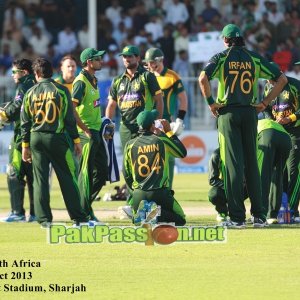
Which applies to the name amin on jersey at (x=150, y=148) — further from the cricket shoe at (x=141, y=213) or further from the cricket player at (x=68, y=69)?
the cricket player at (x=68, y=69)

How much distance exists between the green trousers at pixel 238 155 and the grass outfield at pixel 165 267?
0.43 meters

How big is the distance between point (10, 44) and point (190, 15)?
16.0ft

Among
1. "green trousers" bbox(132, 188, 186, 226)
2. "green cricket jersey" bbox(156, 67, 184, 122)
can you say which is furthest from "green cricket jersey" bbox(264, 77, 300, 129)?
"green cricket jersey" bbox(156, 67, 184, 122)

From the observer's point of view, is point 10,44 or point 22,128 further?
point 10,44

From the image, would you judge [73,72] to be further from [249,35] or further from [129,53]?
[249,35]

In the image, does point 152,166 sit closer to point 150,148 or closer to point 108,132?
point 150,148

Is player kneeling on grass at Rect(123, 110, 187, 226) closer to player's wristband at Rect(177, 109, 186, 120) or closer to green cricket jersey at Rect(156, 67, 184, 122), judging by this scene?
green cricket jersey at Rect(156, 67, 184, 122)

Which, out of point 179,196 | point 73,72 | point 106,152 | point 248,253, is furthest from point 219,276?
point 179,196

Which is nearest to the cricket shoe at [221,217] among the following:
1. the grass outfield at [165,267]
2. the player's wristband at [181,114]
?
the grass outfield at [165,267]

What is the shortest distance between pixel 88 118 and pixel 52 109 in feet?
4.11

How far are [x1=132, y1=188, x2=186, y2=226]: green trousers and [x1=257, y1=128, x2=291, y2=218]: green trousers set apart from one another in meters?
1.40

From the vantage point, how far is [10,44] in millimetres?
31047

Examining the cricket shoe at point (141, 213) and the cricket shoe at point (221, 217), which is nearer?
the cricket shoe at point (141, 213)

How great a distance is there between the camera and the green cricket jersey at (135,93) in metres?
15.4
